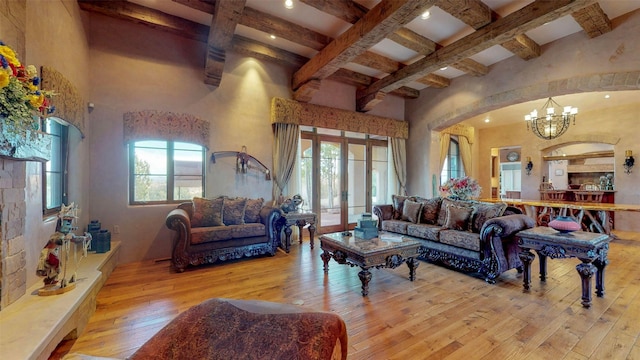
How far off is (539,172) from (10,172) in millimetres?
10693

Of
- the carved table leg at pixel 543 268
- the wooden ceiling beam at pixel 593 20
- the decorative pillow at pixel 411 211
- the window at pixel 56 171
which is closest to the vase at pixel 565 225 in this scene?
the carved table leg at pixel 543 268

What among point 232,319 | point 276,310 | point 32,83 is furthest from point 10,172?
point 276,310

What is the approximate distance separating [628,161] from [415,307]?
755 centimetres

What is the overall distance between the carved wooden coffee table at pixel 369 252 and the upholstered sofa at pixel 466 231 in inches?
29.6

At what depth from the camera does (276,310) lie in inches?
44.2

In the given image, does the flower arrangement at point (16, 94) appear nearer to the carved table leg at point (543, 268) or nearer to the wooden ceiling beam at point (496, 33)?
the wooden ceiling beam at point (496, 33)

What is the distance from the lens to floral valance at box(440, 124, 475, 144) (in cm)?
750

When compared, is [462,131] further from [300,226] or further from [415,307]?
[415,307]

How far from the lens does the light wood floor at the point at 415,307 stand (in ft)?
6.48

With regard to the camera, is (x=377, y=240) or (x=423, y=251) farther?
(x=423, y=251)

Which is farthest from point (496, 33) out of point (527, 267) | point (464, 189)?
point (527, 267)

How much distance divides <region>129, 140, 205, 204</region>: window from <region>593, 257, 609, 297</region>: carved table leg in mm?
5319

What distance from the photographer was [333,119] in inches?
227

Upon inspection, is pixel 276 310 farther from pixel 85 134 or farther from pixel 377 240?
pixel 85 134
